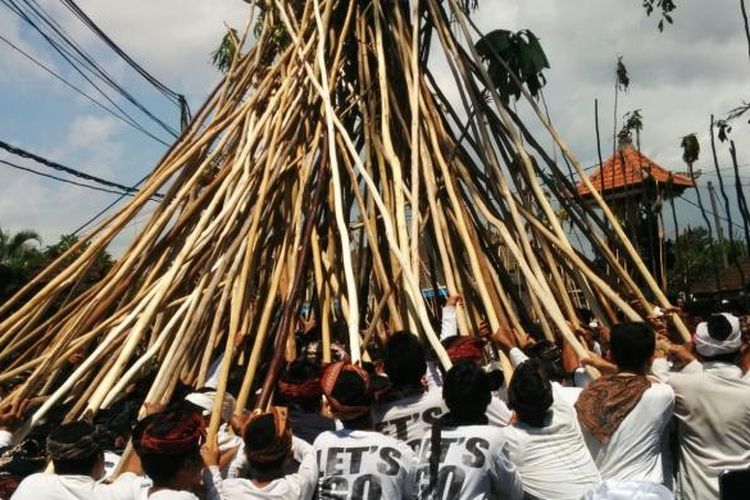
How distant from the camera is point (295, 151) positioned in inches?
164

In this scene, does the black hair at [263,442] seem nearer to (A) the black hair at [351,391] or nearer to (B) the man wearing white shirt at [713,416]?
(A) the black hair at [351,391]

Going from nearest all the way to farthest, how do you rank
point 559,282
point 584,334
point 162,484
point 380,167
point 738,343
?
point 162,484
point 738,343
point 584,334
point 559,282
point 380,167

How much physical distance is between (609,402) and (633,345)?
0.68 feet

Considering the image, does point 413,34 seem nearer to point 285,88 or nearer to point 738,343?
point 285,88

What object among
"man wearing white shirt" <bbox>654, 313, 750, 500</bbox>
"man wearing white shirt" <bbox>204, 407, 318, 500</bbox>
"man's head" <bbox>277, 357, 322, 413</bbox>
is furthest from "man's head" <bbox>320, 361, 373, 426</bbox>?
"man wearing white shirt" <bbox>654, 313, 750, 500</bbox>

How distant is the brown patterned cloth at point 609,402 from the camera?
2.64 meters

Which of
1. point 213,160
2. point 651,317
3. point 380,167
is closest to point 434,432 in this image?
point 651,317

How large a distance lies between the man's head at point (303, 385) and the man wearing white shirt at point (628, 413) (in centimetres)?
90

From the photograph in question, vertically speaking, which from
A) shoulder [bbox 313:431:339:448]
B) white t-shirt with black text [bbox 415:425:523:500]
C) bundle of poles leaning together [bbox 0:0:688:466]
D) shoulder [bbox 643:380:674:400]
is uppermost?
bundle of poles leaning together [bbox 0:0:688:466]

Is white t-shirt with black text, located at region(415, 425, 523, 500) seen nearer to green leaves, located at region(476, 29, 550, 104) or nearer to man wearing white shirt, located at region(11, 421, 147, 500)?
man wearing white shirt, located at region(11, 421, 147, 500)

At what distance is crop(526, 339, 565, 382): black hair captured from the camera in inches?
133

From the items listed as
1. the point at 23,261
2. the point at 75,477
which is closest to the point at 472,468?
the point at 75,477

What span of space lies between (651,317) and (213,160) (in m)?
2.31

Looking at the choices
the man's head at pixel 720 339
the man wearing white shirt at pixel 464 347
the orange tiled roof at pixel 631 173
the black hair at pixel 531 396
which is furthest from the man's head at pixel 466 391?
the orange tiled roof at pixel 631 173
